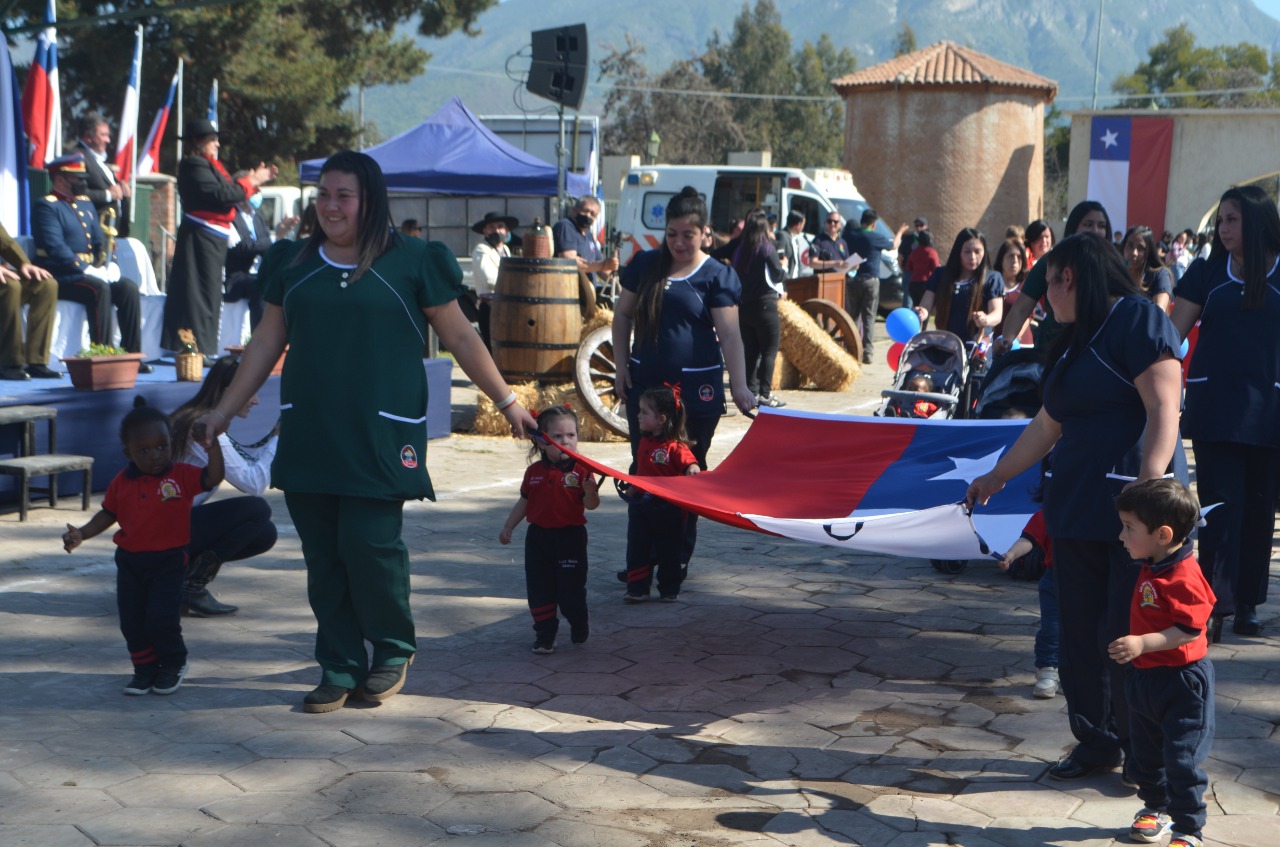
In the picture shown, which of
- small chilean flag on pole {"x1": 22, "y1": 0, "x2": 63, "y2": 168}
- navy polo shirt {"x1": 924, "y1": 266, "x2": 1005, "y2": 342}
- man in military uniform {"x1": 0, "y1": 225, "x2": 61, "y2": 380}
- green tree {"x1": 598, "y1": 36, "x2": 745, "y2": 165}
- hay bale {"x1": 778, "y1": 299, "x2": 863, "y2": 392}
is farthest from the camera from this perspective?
green tree {"x1": 598, "y1": 36, "x2": 745, "y2": 165}

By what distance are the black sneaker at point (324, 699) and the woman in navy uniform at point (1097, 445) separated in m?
2.42

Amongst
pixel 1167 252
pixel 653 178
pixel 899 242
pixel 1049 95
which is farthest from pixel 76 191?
pixel 1049 95

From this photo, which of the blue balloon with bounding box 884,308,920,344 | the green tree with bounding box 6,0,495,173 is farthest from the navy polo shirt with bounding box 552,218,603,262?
the green tree with bounding box 6,0,495,173

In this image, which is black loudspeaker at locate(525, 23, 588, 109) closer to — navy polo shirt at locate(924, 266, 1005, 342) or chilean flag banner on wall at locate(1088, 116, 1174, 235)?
navy polo shirt at locate(924, 266, 1005, 342)

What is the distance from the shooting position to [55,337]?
10.4 metres

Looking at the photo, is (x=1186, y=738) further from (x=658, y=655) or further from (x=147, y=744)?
(x=147, y=744)

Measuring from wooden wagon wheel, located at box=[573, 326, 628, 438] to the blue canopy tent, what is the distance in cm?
628

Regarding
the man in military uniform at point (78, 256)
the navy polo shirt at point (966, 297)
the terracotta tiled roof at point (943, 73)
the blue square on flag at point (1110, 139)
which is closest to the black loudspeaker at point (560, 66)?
the man in military uniform at point (78, 256)

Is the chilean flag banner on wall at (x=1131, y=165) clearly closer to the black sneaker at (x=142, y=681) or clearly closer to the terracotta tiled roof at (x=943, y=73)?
the terracotta tiled roof at (x=943, y=73)

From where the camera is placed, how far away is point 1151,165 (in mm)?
39938

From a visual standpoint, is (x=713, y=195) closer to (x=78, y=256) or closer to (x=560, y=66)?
(x=560, y=66)

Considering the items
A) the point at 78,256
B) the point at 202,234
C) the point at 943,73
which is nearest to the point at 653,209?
the point at 202,234

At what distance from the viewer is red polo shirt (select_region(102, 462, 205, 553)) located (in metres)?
5.14

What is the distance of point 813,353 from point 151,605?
10.4 metres
